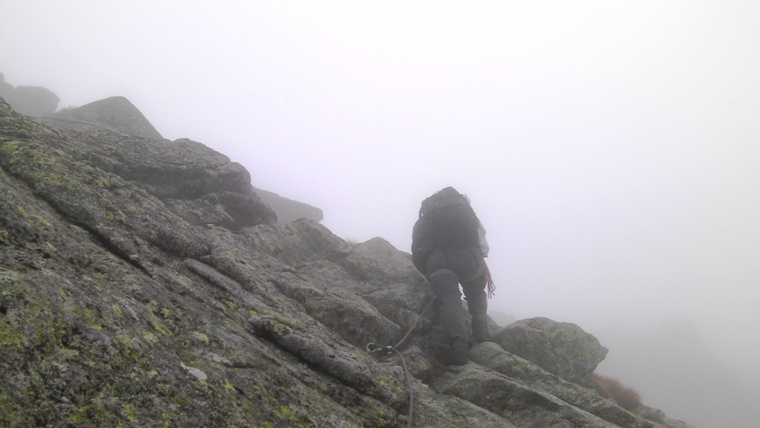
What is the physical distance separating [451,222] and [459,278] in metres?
1.98

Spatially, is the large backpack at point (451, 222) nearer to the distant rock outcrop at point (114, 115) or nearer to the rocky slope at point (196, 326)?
the rocky slope at point (196, 326)

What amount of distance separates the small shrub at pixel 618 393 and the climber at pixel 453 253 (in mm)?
4932

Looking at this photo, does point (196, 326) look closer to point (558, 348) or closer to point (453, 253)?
point (453, 253)

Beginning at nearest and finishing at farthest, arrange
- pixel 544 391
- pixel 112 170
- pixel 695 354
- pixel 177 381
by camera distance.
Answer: pixel 177 381, pixel 544 391, pixel 112 170, pixel 695 354

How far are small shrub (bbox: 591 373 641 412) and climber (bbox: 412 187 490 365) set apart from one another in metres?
4.93

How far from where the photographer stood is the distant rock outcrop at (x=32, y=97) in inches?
1347

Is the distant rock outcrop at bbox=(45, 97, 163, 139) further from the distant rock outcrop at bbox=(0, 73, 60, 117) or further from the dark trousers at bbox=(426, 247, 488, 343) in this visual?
the distant rock outcrop at bbox=(0, 73, 60, 117)

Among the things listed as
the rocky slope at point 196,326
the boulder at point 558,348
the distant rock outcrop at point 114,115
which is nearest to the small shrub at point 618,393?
the boulder at point 558,348

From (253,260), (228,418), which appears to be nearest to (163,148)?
(253,260)

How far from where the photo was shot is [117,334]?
473 centimetres

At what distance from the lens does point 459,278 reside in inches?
541

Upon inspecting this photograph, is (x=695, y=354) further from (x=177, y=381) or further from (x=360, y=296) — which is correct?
(x=177, y=381)

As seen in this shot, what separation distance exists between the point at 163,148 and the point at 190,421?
36.8ft

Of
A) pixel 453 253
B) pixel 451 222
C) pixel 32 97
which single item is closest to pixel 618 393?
pixel 453 253
